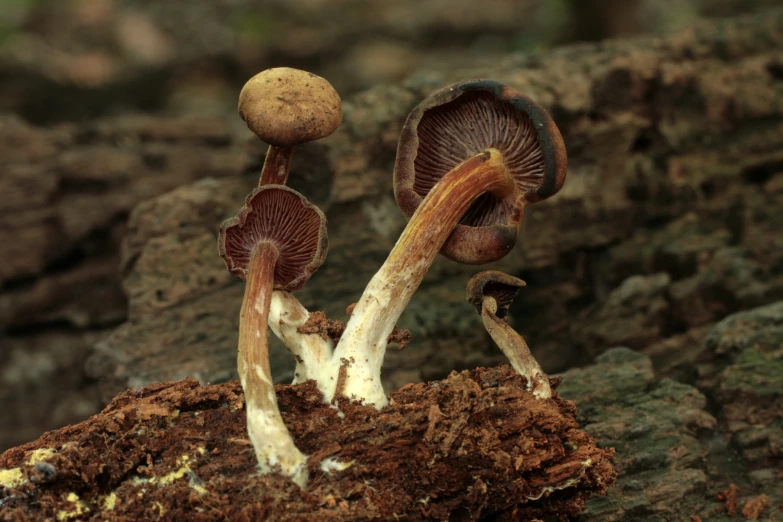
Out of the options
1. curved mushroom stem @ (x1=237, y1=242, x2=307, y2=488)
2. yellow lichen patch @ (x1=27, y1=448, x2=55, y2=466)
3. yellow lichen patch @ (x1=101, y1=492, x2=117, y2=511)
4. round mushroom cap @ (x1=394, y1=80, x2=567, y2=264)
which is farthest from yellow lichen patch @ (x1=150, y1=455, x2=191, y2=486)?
round mushroom cap @ (x1=394, y1=80, x2=567, y2=264)

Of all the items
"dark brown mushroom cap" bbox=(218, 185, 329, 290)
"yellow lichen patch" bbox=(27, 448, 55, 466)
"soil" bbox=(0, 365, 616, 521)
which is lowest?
"soil" bbox=(0, 365, 616, 521)

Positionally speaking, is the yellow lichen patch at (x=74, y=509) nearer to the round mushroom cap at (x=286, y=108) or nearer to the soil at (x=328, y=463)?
the soil at (x=328, y=463)

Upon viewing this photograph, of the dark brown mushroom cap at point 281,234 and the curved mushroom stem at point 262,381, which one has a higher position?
the dark brown mushroom cap at point 281,234

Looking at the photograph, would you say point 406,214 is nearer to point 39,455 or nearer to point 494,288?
point 494,288

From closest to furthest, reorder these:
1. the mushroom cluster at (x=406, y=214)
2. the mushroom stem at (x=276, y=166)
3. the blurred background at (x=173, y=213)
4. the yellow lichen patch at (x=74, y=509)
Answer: the yellow lichen patch at (x=74, y=509) → the mushroom cluster at (x=406, y=214) → the mushroom stem at (x=276, y=166) → the blurred background at (x=173, y=213)

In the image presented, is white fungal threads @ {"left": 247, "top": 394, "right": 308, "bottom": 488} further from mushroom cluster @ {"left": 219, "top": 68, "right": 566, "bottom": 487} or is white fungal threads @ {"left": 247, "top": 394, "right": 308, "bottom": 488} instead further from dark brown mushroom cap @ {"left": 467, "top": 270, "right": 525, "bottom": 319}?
dark brown mushroom cap @ {"left": 467, "top": 270, "right": 525, "bottom": 319}

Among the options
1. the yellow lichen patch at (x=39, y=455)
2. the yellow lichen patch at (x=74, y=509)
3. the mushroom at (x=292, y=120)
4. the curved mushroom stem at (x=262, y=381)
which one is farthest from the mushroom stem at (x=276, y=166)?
the yellow lichen patch at (x=74, y=509)
